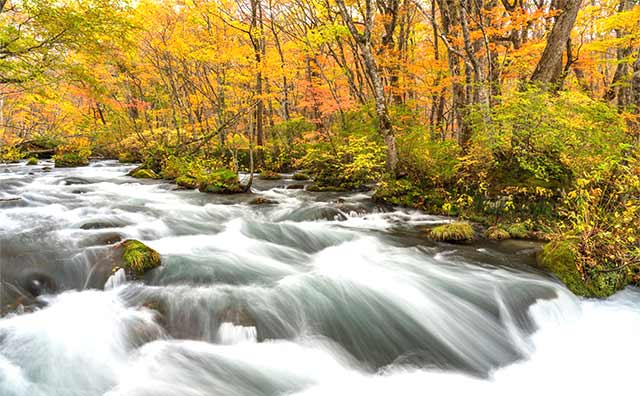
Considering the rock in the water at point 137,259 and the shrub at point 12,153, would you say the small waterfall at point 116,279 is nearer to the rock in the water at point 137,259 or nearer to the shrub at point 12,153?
the rock in the water at point 137,259

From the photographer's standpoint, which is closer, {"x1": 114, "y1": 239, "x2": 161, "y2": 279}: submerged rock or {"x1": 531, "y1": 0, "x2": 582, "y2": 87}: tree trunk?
{"x1": 114, "y1": 239, "x2": 161, "y2": 279}: submerged rock

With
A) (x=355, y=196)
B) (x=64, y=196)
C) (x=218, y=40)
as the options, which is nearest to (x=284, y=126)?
(x=218, y=40)

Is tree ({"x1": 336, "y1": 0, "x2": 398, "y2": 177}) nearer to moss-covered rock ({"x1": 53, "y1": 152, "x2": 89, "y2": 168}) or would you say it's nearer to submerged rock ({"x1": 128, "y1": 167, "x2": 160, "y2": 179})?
submerged rock ({"x1": 128, "y1": 167, "x2": 160, "y2": 179})

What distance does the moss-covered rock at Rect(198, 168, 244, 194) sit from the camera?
11.8 metres

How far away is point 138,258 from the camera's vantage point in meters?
5.05

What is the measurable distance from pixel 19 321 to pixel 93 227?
323 centimetres

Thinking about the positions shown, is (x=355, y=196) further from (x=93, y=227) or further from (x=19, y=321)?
(x=19, y=321)

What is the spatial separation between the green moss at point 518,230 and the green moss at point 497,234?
0.39ft

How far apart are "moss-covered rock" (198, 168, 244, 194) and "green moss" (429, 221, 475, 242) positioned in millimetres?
6866

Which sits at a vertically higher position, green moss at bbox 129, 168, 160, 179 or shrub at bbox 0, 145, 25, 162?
shrub at bbox 0, 145, 25, 162

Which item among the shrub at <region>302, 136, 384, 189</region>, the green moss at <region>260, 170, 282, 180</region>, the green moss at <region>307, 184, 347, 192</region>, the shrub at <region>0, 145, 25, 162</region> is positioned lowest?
the green moss at <region>307, 184, 347, 192</region>

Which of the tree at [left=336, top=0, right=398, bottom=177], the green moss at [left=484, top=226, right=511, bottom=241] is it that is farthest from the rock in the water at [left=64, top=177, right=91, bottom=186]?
the green moss at [left=484, top=226, right=511, bottom=241]

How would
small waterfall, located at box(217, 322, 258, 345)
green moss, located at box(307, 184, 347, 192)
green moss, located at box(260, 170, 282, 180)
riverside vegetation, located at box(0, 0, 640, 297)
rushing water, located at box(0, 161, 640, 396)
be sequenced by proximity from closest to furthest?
rushing water, located at box(0, 161, 640, 396), small waterfall, located at box(217, 322, 258, 345), riverside vegetation, located at box(0, 0, 640, 297), green moss, located at box(307, 184, 347, 192), green moss, located at box(260, 170, 282, 180)

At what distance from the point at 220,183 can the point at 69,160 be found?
11314 millimetres
